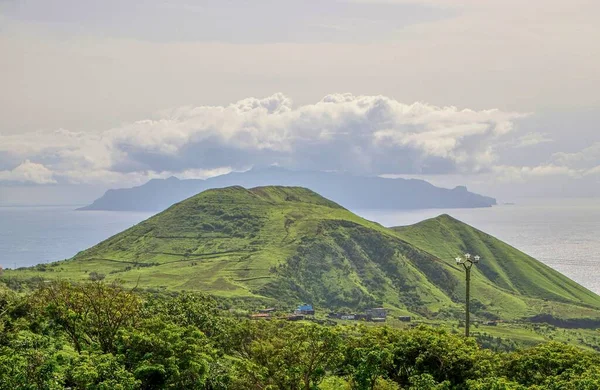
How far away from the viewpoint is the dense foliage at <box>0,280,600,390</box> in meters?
35.5

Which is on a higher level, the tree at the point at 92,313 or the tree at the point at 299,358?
the tree at the point at 92,313

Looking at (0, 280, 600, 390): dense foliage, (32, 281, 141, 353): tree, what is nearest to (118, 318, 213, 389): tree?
(0, 280, 600, 390): dense foliage

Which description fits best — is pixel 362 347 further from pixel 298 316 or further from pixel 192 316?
pixel 298 316

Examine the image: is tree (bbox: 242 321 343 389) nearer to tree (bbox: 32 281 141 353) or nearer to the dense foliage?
the dense foliage

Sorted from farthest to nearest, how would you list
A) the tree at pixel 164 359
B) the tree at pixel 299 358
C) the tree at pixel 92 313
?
the tree at pixel 92 313 < the tree at pixel 299 358 < the tree at pixel 164 359

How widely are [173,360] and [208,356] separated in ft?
9.88

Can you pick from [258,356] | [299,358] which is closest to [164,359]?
[258,356]

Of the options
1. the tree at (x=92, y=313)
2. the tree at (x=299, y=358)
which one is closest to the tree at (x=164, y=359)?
the tree at (x=299, y=358)

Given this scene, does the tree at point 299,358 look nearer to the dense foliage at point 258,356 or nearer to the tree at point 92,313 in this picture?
the dense foliage at point 258,356

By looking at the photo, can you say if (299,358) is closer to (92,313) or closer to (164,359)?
(164,359)

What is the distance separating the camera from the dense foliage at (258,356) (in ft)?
117

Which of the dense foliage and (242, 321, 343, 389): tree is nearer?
the dense foliage

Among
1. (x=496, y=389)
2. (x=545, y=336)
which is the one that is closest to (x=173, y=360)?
(x=496, y=389)

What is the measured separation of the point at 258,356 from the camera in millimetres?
41188
